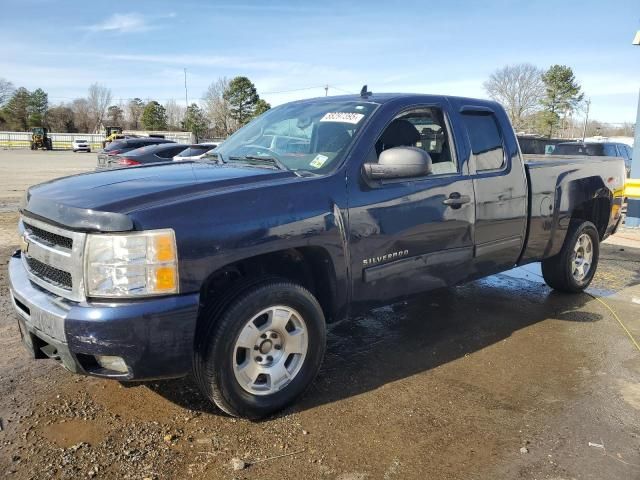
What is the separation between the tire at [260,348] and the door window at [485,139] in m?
2.05

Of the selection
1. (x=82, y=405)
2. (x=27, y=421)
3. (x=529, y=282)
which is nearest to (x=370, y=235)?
(x=82, y=405)

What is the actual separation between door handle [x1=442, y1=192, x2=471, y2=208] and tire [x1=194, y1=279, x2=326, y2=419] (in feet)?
4.51

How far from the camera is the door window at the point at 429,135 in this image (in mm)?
4051

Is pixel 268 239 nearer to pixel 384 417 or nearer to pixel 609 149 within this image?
pixel 384 417

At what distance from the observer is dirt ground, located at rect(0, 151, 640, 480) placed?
2781 mm

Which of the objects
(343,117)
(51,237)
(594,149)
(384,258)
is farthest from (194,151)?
(594,149)

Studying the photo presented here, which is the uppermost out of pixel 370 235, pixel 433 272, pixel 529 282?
pixel 370 235

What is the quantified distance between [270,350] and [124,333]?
0.92 meters

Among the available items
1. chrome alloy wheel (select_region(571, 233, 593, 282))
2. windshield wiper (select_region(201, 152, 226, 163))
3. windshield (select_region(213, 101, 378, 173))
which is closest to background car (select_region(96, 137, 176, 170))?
windshield wiper (select_region(201, 152, 226, 163))

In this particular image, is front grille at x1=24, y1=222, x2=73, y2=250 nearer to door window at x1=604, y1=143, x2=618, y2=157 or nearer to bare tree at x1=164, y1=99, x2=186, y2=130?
door window at x1=604, y1=143, x2=618, y2=157

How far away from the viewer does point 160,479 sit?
2.63 m

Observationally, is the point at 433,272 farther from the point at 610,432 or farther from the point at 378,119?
the point at 610,432

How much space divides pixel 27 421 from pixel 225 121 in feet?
224

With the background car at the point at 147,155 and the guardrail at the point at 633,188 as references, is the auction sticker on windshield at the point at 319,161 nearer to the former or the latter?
the guardrail at the point at 633,188
